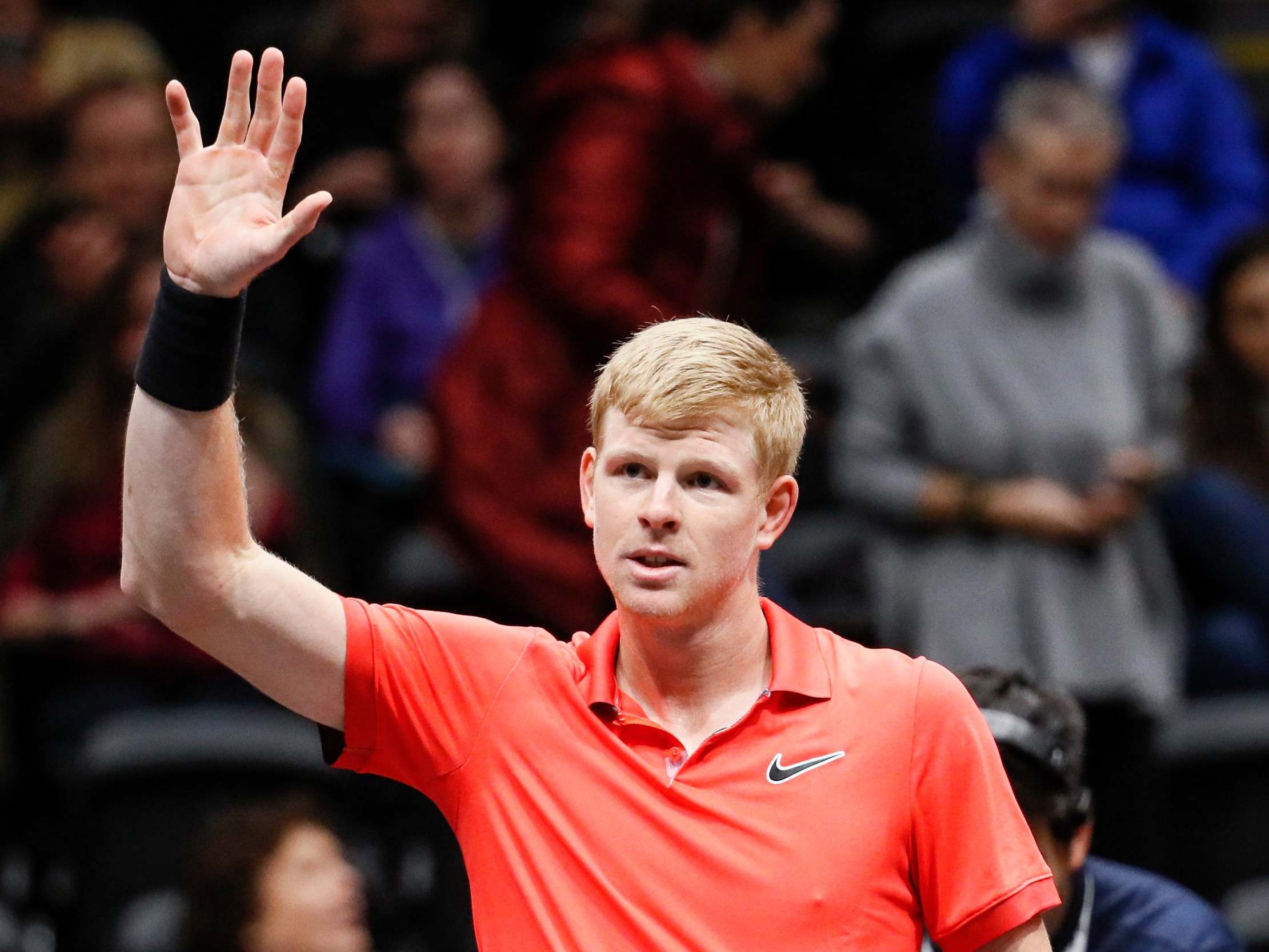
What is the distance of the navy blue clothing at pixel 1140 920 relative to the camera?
3156mm

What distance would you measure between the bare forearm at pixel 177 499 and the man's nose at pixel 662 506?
0.49 meters

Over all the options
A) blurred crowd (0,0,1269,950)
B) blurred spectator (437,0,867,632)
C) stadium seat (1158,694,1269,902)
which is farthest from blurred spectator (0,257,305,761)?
stadium seat (1158,694,1269,902)

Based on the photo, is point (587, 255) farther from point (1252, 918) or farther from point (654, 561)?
point (654, 561)

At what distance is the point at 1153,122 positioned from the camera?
655 cm

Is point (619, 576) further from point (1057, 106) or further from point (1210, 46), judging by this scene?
point (1210, 46)

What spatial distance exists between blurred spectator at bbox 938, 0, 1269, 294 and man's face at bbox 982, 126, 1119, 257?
3.67 ft

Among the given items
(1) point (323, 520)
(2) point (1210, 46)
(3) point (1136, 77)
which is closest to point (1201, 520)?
(3) point (1136, 77)

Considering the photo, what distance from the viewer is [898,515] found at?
542cm

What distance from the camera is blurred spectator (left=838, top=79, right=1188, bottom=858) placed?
5.27 m

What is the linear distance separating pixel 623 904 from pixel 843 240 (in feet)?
17.1

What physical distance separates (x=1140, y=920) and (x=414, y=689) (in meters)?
1.35

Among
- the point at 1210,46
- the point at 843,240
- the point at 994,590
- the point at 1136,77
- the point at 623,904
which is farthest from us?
the point at 1210,46

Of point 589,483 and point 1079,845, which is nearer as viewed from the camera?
point 589,483

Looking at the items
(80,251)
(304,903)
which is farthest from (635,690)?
(80,251)
